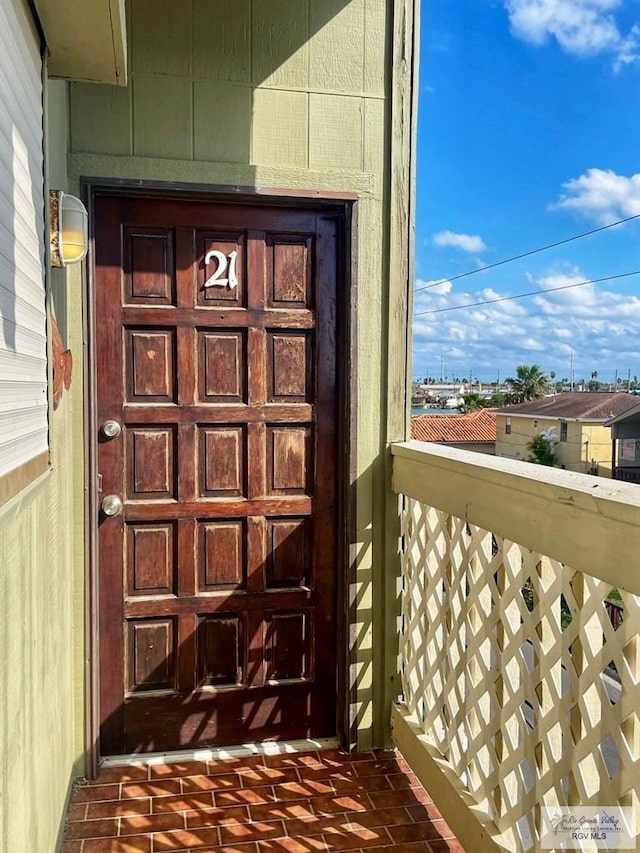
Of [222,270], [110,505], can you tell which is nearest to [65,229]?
[222,270]

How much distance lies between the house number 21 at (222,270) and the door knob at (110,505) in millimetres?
830

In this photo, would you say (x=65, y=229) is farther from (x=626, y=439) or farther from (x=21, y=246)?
(x=626, y=439)

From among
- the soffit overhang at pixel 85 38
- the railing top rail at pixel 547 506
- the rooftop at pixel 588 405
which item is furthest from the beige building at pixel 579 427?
the soffit overhang at pixel 85 38

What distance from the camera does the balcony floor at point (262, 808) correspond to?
1.90 m

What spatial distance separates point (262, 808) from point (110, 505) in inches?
43.9

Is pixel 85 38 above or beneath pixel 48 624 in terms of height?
above

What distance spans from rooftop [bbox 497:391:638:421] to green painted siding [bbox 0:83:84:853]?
2.30 m

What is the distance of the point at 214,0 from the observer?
2209mm

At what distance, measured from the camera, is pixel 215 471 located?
7.68 ft

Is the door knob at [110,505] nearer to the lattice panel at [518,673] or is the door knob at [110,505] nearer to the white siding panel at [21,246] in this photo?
the white siding panel at [21,246]

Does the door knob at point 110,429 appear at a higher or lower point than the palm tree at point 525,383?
lower

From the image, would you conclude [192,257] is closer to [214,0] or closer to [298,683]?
[214,0]

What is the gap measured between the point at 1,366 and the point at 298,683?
1.87 metres

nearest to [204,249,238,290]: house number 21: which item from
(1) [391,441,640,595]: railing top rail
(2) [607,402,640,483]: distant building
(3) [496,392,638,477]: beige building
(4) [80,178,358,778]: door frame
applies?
(4) [80,178,358,778]: door frame
